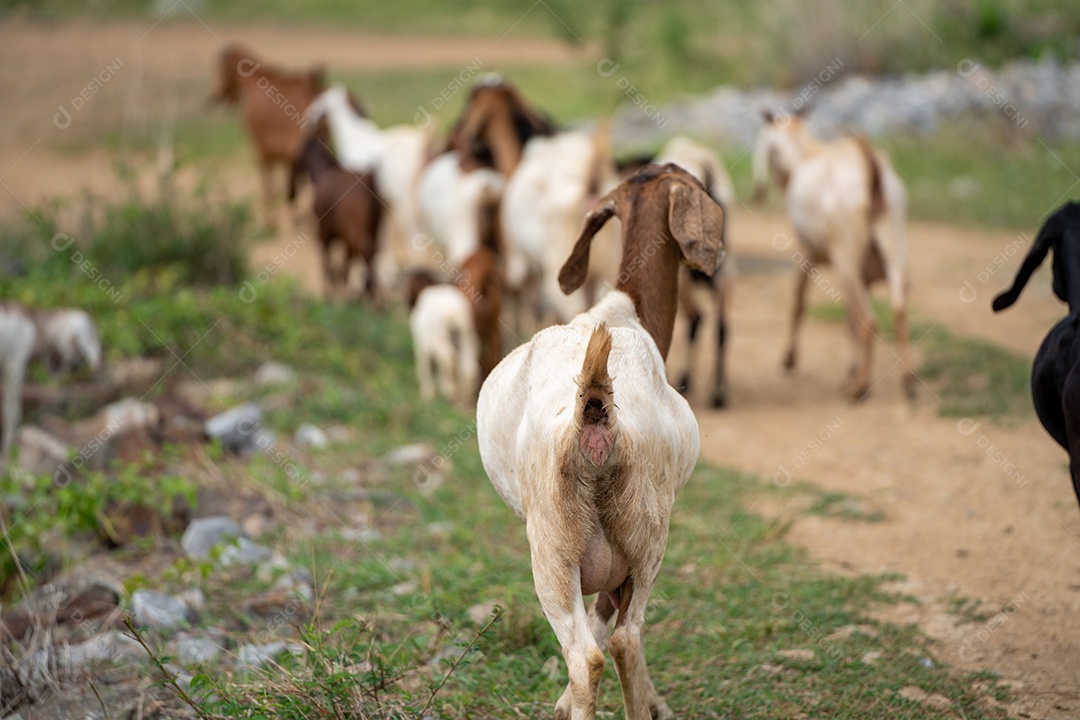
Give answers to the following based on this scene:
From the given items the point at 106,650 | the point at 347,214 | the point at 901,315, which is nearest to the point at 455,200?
the point at 347,214

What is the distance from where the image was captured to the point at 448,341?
7633mm

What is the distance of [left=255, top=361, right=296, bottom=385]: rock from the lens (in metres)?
7.64

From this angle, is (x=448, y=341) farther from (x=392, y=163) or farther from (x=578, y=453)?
(x=578, y=453)

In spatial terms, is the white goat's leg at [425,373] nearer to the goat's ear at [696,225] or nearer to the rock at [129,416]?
the rock at [129,416]

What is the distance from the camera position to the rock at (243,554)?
514cm

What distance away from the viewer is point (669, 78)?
1942 cm

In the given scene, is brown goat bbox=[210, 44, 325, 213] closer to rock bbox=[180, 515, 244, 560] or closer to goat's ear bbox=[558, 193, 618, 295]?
rock bbox=[180, 515, 244, 560]

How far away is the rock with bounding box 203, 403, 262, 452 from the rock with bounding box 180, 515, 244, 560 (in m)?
1.06

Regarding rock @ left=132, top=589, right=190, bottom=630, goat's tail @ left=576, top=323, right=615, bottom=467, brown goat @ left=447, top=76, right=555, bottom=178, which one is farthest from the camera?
brown goat @ left=447, top=76, right=555, bottom=178

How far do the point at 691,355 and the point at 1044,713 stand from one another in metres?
4.42

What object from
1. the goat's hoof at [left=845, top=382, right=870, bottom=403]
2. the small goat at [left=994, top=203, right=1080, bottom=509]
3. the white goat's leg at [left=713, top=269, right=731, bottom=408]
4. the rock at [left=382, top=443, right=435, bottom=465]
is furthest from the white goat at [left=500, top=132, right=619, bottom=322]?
the small goat at [left=994, top=203, right=1080, bottom=509]

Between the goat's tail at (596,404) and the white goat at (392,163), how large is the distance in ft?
24.0

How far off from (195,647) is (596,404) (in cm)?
222

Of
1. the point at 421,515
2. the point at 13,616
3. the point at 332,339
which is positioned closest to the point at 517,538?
the point at 421,515
